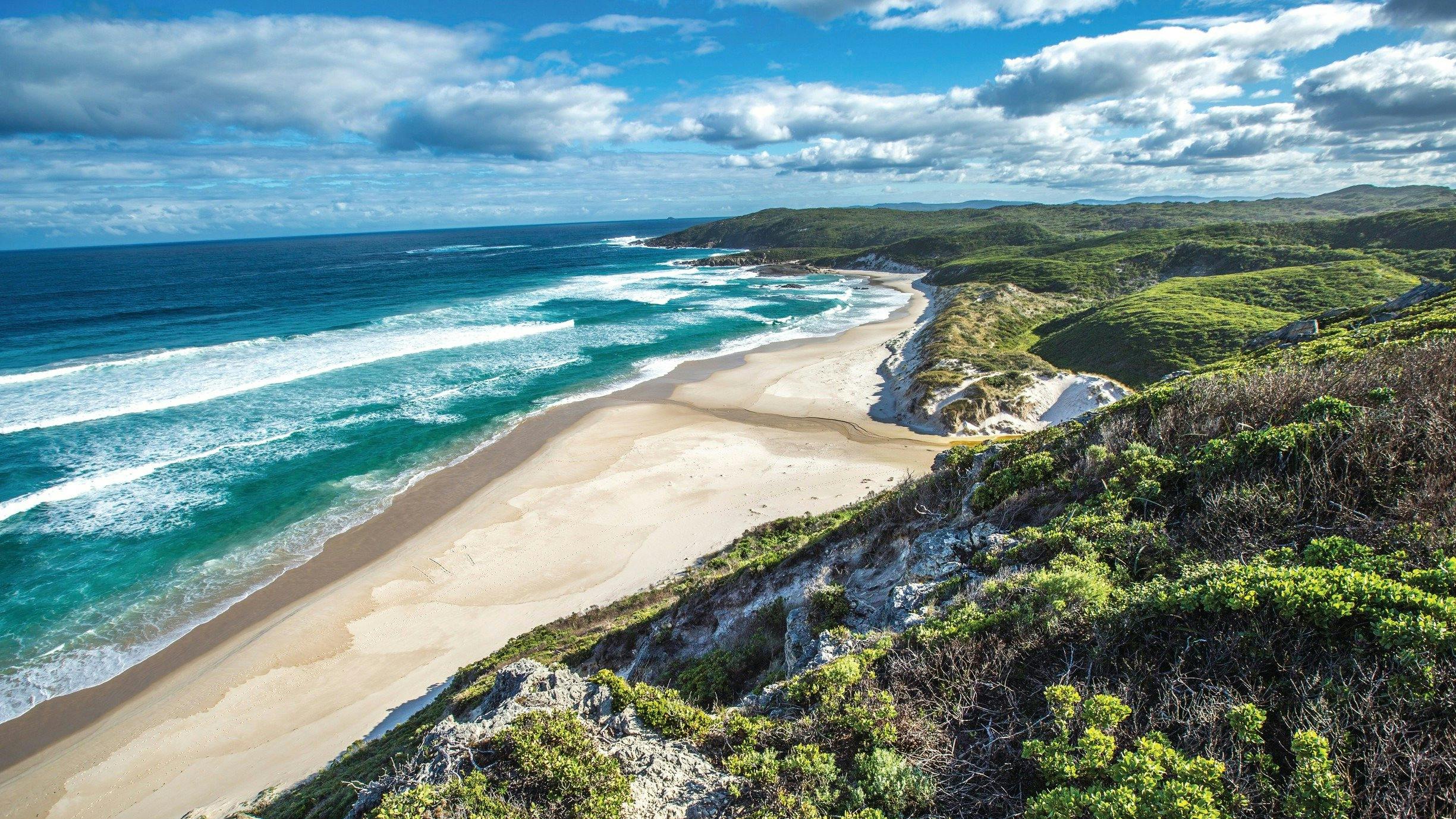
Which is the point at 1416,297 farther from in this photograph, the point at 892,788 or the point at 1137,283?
the point at 1137,283

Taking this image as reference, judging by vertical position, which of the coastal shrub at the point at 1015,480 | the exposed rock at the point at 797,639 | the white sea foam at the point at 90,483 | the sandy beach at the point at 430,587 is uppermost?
the coastal shrub at the point at 1015,480

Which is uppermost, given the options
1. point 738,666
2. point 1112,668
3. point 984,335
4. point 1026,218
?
point 1026,218

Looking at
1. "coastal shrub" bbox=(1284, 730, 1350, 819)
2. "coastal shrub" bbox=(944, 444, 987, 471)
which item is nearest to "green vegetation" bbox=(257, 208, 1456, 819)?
"coastal shrub" bbox=(1284, 730, 1350, 819)

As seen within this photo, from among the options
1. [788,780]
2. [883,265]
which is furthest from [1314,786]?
[883,265]

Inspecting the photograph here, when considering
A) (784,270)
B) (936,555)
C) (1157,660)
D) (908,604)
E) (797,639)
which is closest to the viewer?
(1157,660)

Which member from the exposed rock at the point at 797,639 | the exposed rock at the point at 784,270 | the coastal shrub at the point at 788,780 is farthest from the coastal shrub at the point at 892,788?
the exposed rock at the point at 784,270

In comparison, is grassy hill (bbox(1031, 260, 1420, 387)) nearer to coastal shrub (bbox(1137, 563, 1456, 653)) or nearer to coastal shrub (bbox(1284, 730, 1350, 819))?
coastal shrub (bbox(1137, 563, 1456, 653))

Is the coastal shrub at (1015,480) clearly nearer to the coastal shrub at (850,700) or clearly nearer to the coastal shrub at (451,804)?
the coastal shrub at (850,700)

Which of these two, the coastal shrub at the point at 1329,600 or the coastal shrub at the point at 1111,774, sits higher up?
the coastal shrub at the point at 1329,600
